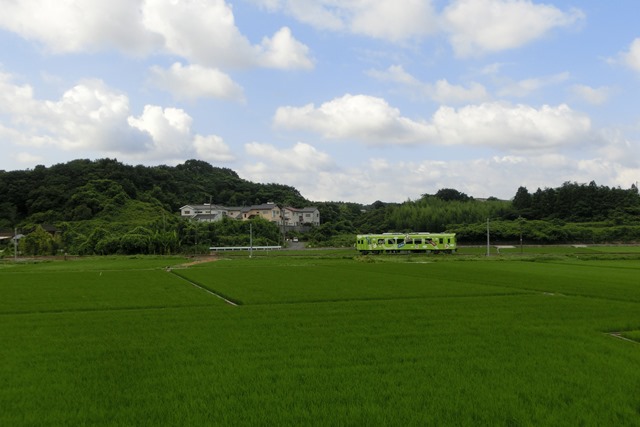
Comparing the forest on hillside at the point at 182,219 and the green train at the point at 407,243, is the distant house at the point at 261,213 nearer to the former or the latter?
the forest on hillside at the point at 182,219

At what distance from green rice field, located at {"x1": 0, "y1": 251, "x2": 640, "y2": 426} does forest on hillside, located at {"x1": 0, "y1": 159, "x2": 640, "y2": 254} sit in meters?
45.9

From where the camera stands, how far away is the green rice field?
5477 millimetres

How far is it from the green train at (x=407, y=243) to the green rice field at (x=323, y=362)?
1450 inches

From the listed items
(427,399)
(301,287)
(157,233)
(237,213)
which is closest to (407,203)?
(237,213)

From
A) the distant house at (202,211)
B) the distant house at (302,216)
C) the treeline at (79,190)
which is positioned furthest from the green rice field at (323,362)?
the distant house at (302,216)

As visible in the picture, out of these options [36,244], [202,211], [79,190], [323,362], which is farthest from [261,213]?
[323,362]

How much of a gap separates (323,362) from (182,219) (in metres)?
60.0

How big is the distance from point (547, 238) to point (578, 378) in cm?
6401

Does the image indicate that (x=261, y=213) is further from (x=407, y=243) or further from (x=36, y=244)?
(x=407, y=243)

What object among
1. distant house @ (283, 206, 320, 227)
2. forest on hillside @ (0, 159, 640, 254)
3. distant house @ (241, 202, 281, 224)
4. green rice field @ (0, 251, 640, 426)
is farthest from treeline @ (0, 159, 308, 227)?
green rice field @ (0, 251, 640, 426)

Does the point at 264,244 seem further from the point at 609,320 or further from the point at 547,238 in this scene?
the point at 609,320

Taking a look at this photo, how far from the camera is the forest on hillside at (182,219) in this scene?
5967 cm

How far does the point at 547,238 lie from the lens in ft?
214

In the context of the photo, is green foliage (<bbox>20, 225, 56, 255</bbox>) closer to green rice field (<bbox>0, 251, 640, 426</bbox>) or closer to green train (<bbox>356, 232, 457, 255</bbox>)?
green train (<bbox>356, 232, 457, 255</bbox>)
